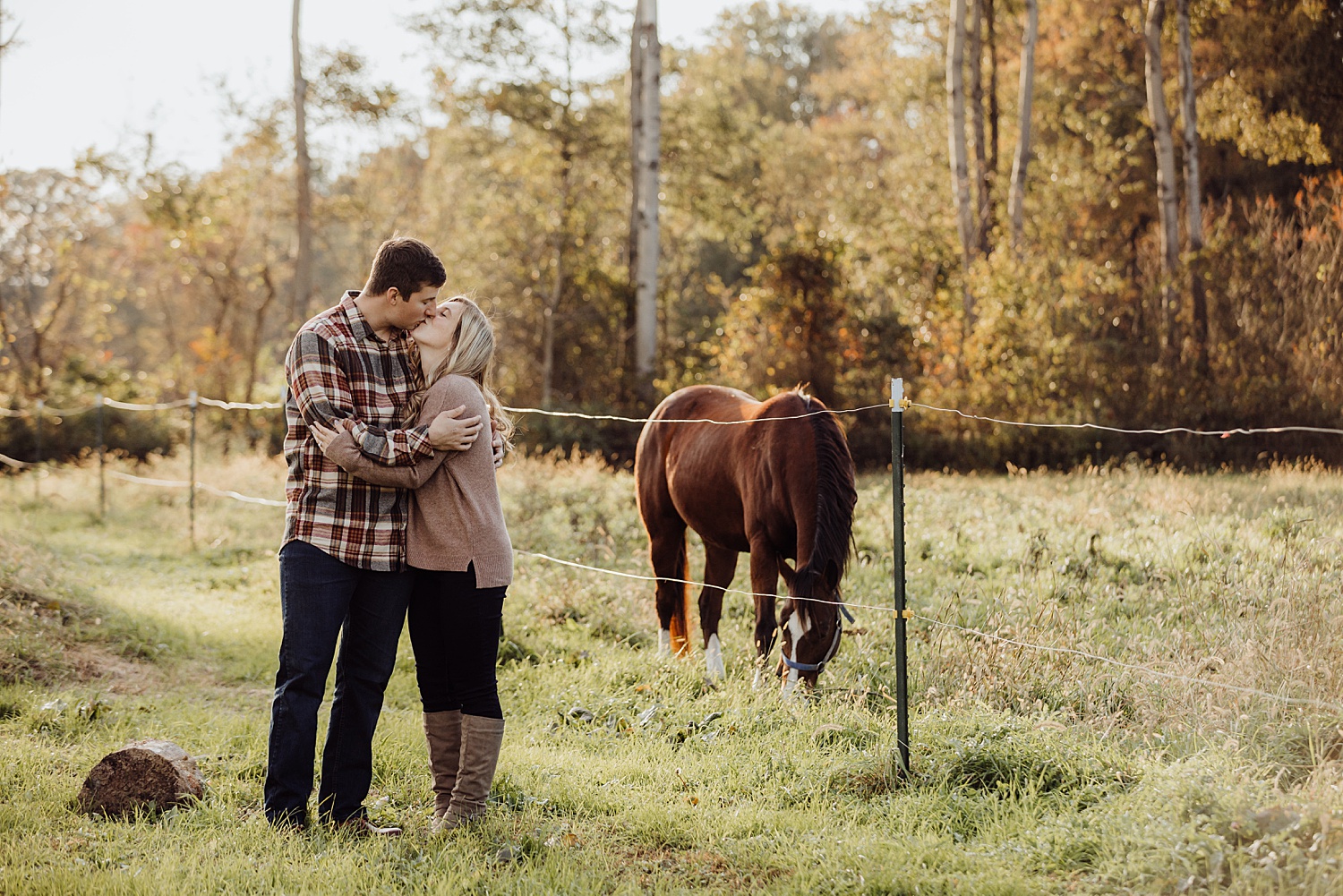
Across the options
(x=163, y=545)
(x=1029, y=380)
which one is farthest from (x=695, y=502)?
(x=1029, y=380)

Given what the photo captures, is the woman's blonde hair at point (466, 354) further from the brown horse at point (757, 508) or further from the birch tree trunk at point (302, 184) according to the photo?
the birch tree trunk at point (302, 184)

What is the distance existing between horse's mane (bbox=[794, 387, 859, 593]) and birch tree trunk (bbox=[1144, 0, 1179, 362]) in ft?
39.7

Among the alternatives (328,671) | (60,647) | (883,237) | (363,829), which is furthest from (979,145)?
(363,829)

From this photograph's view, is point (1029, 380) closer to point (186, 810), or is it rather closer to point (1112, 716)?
point (1112, 716)

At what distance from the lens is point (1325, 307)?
14.9m

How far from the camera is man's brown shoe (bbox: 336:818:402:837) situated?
11.1 feet

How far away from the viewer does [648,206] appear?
53.6 ft

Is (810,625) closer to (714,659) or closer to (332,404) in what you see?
(714,659)

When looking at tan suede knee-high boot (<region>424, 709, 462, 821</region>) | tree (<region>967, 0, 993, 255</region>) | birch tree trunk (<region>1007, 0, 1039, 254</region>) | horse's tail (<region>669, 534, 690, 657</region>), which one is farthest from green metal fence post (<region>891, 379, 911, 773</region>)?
tree (<region>967, 0, 993, 255</region>)

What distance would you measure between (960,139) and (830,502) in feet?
48.9

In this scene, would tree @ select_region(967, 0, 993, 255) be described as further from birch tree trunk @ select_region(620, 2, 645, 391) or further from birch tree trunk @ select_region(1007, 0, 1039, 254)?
birch tree trunk @ select_region(620, 2, 645, 391)

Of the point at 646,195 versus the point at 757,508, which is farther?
the point at 646,195

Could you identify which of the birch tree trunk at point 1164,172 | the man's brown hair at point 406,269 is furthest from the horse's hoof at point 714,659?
the birch tree trunk at point 1164,172

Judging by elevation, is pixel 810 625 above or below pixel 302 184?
below
